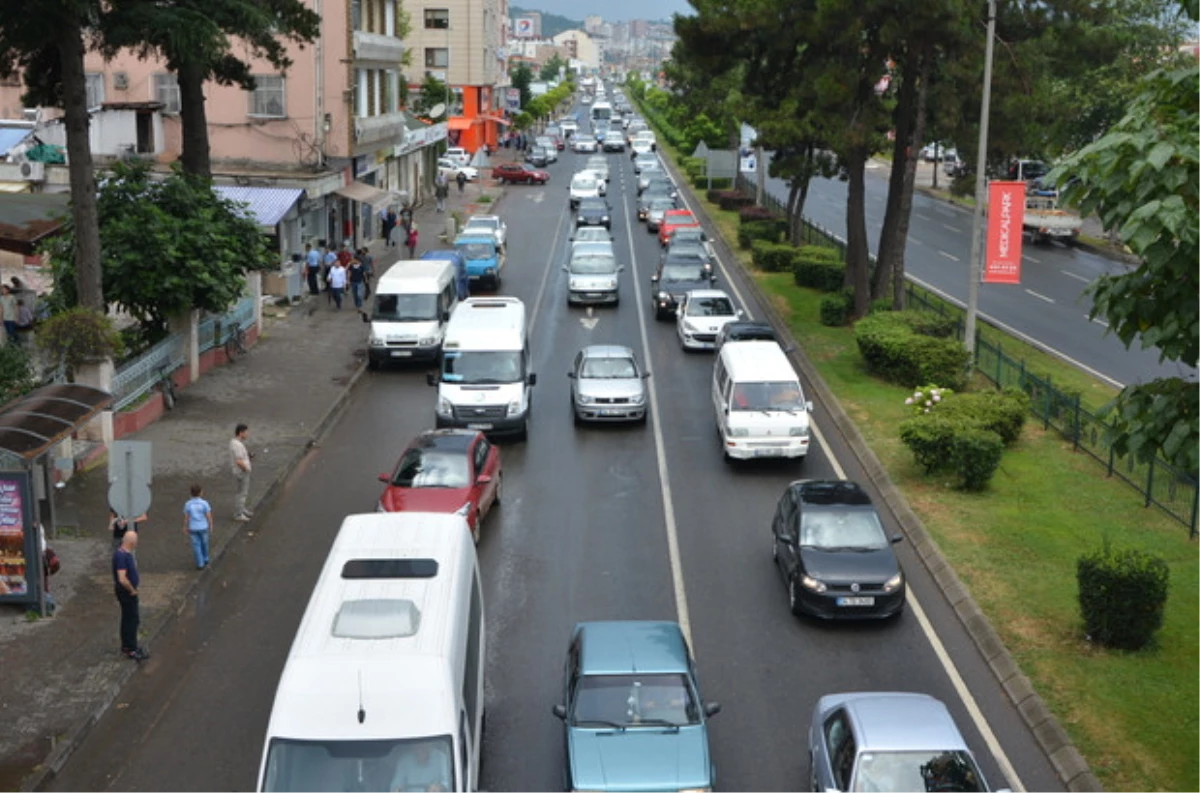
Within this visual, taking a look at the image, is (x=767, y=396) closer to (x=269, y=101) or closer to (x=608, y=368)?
(x=608, y=368)

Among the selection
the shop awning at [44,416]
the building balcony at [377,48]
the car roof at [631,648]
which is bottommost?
the car roof at [631,648]

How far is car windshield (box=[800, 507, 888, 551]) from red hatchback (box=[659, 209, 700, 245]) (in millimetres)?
37448

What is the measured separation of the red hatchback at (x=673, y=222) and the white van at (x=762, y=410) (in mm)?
29883

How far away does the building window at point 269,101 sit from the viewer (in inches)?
1849

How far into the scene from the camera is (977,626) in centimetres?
1823

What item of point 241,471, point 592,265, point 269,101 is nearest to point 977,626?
point 241,471

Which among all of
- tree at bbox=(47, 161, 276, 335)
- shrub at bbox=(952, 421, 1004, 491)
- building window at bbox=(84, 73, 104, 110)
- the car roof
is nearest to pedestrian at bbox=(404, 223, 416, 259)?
building window at bbox=(84, 73, 104, 110)

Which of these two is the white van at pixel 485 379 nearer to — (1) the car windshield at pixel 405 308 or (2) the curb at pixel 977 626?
(1) the car windshield at pixel 405 308

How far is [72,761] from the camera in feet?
47.0

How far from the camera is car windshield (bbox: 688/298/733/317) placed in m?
36.4

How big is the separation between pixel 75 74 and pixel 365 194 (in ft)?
82.3

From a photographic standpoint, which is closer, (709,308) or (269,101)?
(709,308)

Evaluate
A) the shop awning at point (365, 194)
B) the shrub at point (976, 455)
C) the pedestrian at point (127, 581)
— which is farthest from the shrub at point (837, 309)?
the pedestrian at point (127, 581)

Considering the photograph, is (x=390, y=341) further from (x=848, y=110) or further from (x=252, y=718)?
(x=252, y=718)
